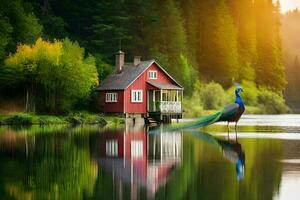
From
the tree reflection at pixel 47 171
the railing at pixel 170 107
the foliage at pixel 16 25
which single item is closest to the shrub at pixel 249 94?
the railing at pixel 170 107

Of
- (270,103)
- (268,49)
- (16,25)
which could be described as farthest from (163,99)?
(268,49)

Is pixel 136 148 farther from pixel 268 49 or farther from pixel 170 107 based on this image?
pixel 268 49

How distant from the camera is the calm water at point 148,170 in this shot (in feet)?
49.8

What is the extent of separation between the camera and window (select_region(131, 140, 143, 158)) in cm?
2470

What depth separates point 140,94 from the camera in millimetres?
58469

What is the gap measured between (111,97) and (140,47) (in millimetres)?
21928

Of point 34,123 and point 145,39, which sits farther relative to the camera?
point 145,39

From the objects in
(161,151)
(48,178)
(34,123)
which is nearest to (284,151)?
(161,151)

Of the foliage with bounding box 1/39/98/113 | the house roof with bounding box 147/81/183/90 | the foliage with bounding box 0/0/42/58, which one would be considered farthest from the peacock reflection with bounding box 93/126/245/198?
the foliage with bounding box 0/0/42/58

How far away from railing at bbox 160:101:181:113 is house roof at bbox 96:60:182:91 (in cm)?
Result: 359

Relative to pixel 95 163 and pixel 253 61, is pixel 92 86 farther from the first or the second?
pixel 253 61

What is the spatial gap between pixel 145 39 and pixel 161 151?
54744mm

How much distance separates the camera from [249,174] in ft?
61.1

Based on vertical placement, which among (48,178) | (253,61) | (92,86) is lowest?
(48,178)
